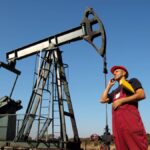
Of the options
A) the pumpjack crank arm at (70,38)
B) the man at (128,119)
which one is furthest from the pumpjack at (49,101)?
the man at (128,119)

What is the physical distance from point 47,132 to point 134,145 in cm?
709

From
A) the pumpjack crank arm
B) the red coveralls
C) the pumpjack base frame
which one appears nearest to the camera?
the red coveralls

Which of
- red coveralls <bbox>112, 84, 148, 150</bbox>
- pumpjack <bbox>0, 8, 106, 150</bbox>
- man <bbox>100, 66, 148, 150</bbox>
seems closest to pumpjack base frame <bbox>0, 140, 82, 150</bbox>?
pumpjack <bbox>0, 8, 106, 150</bbox>

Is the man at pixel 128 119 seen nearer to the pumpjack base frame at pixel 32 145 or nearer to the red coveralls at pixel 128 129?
the red coveralls at pixel 128 129

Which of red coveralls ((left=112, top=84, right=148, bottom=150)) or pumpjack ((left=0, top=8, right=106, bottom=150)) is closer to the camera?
red coveralls ((left=112, top=84, right=148, bottom=150))

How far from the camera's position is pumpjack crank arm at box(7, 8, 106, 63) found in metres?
10.3

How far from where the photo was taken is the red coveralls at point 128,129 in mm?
2768

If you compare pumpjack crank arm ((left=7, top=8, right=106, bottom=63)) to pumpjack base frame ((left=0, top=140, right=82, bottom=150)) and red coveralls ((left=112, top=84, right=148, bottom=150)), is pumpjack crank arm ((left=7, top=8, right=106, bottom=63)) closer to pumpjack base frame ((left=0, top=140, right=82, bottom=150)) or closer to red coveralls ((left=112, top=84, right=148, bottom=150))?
pumpjack base frame ((left=0, top=140, right=82, bottom=150))

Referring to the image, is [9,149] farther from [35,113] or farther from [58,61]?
[58,61]

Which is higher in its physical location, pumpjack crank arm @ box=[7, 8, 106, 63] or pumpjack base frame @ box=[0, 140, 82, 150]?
pumpjack crank arm @ box=[7, 8, 106, 63]

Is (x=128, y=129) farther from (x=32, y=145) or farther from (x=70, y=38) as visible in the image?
(x=70, y=38)

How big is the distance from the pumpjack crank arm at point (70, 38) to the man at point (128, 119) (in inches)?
253

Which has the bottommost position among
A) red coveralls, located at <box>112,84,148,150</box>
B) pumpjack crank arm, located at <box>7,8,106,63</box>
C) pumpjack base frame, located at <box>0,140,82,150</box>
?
red coveralls, located at <box>112,84,148,150</box>

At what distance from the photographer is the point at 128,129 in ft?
9.27
